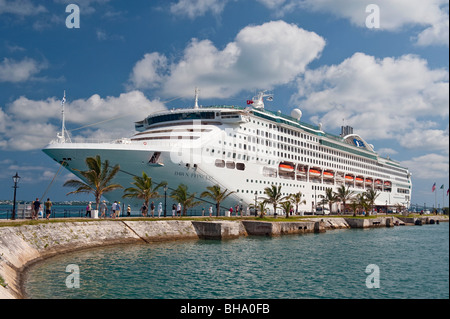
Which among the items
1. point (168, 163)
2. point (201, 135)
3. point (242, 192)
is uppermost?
point (201, 135)

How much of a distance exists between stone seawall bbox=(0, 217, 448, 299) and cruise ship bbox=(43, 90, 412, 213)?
755cm

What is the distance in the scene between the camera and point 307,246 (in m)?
29.0

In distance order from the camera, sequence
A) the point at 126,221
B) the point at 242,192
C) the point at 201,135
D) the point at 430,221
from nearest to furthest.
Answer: the point at 126,221 → the point at 201,135 → the point at 242,192 → the point at 430,221

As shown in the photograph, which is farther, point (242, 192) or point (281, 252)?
point (242, 192)

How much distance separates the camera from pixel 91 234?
80.4 feet

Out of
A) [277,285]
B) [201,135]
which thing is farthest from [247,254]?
[201,135]

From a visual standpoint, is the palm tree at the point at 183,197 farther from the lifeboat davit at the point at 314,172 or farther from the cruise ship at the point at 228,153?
the lifeboat davit at the point at 314,172

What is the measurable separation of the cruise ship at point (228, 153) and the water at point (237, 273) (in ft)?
38.7

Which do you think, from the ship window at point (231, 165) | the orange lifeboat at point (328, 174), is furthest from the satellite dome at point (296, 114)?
the ship window at point (231, 165)

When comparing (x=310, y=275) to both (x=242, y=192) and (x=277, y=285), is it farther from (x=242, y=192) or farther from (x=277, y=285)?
(x=242, y=192)

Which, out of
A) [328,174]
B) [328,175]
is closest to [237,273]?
[328,175]

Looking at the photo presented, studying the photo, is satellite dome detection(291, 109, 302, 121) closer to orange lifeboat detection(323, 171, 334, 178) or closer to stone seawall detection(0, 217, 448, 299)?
orange lifeboat detection(323, 171, 334, 178)
